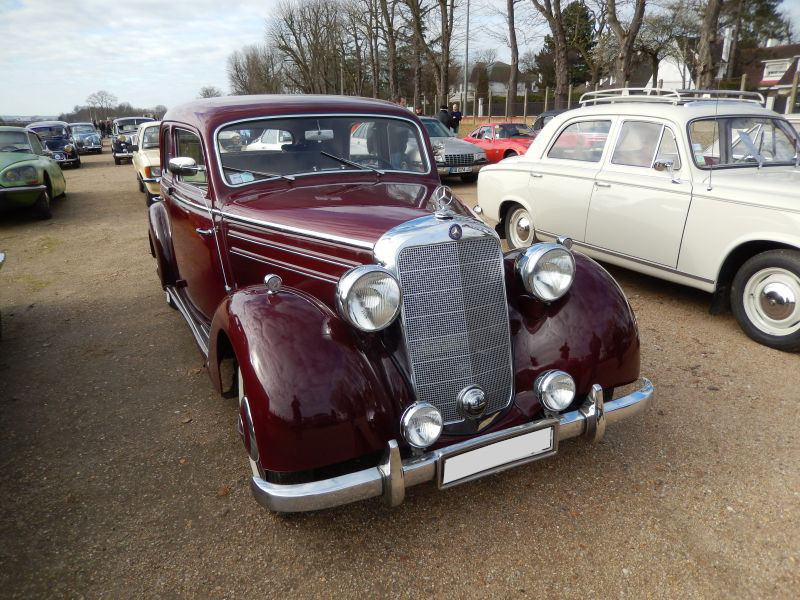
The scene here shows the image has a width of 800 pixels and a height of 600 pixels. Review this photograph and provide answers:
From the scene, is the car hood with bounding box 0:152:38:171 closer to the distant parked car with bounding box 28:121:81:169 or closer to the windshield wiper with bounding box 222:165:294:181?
the windshield wiper with bounding box 222:165:294:181

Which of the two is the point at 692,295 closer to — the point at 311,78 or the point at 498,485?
the point at 498,485

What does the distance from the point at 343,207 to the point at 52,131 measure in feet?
70.0

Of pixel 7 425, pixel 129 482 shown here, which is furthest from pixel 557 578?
pixel 7 425

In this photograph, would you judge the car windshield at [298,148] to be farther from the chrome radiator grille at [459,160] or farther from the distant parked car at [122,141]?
the distant parked car at [122,141]

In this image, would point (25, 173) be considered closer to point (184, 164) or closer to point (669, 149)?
point (184, 164)

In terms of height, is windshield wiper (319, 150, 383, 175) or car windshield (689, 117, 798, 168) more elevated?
windshield wiper (319, 150, 383, 175)

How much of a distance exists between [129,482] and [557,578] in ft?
6.77

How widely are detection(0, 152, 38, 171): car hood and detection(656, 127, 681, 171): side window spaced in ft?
31.8

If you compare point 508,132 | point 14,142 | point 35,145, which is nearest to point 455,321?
point 14,142

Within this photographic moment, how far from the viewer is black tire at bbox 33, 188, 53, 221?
9.81 metres

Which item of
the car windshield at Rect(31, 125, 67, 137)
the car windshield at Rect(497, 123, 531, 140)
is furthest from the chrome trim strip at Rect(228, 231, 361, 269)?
the car windshield at Rect(31, 125, 67, 137)

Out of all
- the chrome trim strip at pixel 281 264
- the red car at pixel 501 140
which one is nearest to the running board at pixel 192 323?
the chrome trim strip at pixel 281 264

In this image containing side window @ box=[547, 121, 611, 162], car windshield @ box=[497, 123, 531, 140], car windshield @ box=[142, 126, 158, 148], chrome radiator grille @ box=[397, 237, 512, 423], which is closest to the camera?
chrome radiator grille @ box=[397, 237, 512, 423]

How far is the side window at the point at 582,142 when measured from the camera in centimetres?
538
